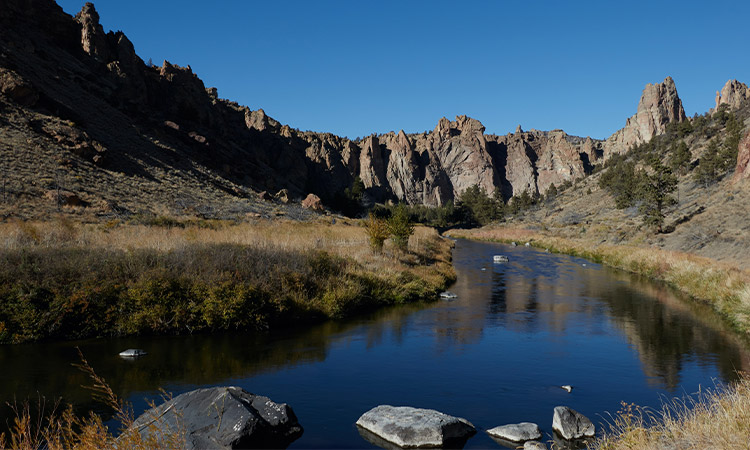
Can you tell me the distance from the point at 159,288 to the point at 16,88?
57.6 meters

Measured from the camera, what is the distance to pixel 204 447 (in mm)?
8055

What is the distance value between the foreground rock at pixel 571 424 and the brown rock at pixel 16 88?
69.9m

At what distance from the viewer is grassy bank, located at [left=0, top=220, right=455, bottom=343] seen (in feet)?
50.6

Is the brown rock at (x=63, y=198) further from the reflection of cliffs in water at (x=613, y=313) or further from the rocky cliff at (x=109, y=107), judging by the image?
the reflection of cliffs in water at (x=613, y=313)

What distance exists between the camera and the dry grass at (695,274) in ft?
68.9

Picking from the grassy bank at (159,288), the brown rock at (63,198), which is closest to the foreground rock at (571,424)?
the grassy bank at (159,288)

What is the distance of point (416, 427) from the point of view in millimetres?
9562

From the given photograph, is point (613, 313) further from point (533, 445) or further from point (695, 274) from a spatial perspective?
point (533, 445)

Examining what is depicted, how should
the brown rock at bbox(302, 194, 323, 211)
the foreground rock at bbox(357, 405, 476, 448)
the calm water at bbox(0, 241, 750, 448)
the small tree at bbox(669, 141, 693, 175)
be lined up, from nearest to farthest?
1. the foreground rock at bbox(357, 405, 476, 448)
2. the calm water at bbox(0, 241, 750, 448)
3. the brown rock at bbox(302, 194, 323, 211)
4. the small tree at bbox(669, 141, 693, 175)

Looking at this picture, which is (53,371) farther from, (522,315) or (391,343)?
(522,315)

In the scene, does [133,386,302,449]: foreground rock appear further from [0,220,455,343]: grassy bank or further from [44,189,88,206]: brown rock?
[44,189,88,206]: brown rock

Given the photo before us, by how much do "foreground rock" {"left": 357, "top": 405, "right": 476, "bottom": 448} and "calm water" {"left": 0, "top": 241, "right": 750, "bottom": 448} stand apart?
316mm

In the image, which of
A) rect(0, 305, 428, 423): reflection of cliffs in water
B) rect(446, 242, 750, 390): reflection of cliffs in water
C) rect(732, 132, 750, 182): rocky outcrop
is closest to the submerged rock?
rect(0, 305, 428, 423): reflection of cliffs in water

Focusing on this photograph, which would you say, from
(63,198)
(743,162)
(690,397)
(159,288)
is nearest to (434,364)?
(690,397)
